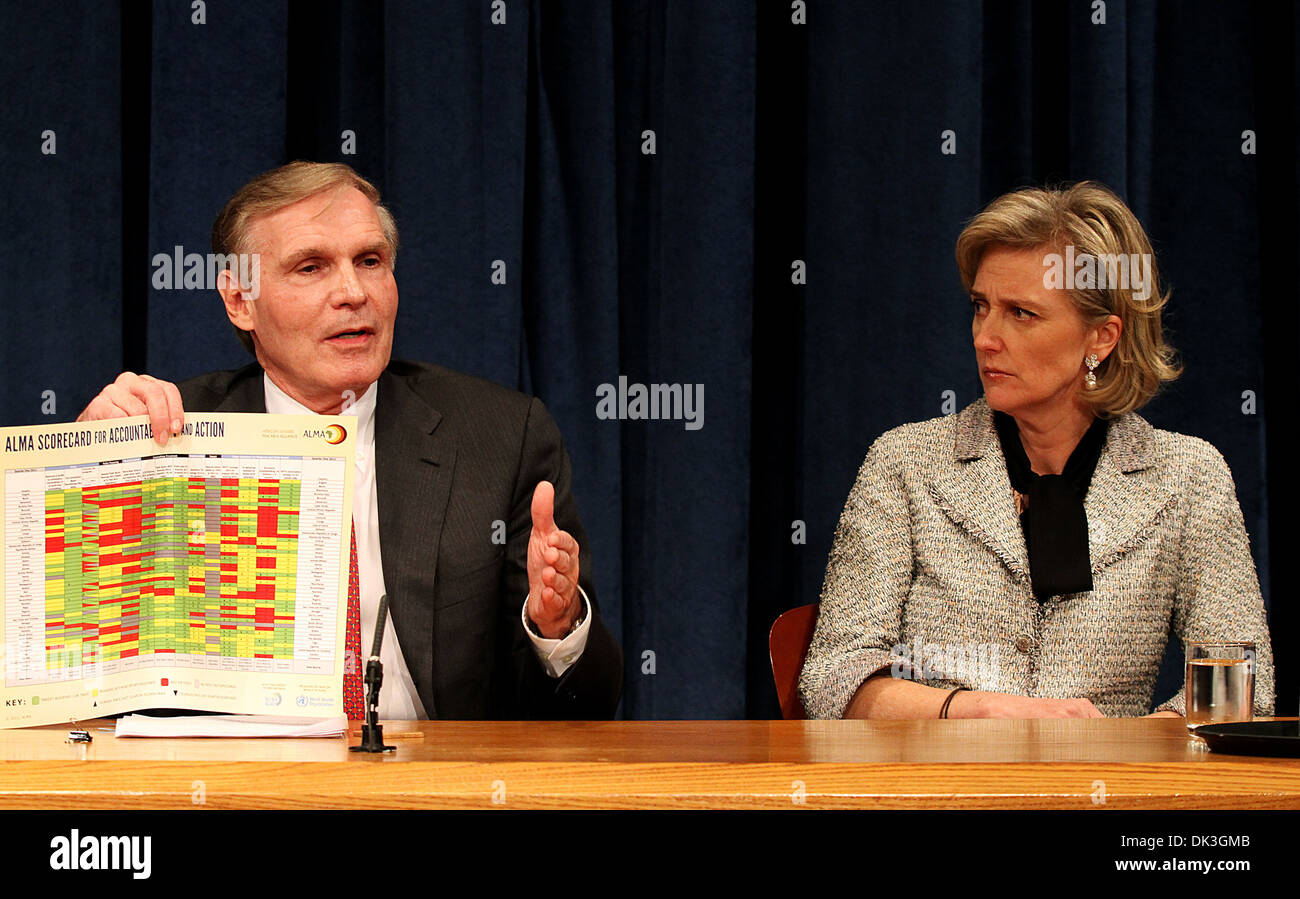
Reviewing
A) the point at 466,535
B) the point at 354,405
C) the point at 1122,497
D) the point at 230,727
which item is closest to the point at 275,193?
the point at 354,405

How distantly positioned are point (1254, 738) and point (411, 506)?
1.25 meters

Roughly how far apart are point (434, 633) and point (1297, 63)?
8.22 ft

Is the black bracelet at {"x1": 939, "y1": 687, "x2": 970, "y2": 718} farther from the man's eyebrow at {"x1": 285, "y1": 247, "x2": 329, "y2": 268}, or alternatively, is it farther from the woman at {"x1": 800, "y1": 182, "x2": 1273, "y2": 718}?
the man's eyebrow at {"x1": 285, "y1": 247, "x2": 329, "y2": 268}

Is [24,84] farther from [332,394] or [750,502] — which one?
[750,502]

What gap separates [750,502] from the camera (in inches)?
127

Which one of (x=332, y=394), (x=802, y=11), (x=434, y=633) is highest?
(x=802, y=11)

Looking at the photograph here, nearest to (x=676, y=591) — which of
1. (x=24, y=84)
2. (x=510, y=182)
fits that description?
(x=510, y=182)

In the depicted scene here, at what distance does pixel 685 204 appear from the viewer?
3.08m

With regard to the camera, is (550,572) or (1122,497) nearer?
(550,572)

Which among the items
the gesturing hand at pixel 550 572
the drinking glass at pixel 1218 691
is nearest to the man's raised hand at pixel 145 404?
the gesturing hand at pixel 550 572

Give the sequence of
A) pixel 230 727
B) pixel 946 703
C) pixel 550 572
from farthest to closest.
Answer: pixel 946 703
pixel 550 572
pixel 230 727

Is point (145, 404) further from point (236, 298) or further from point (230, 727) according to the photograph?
point (236, 298)
